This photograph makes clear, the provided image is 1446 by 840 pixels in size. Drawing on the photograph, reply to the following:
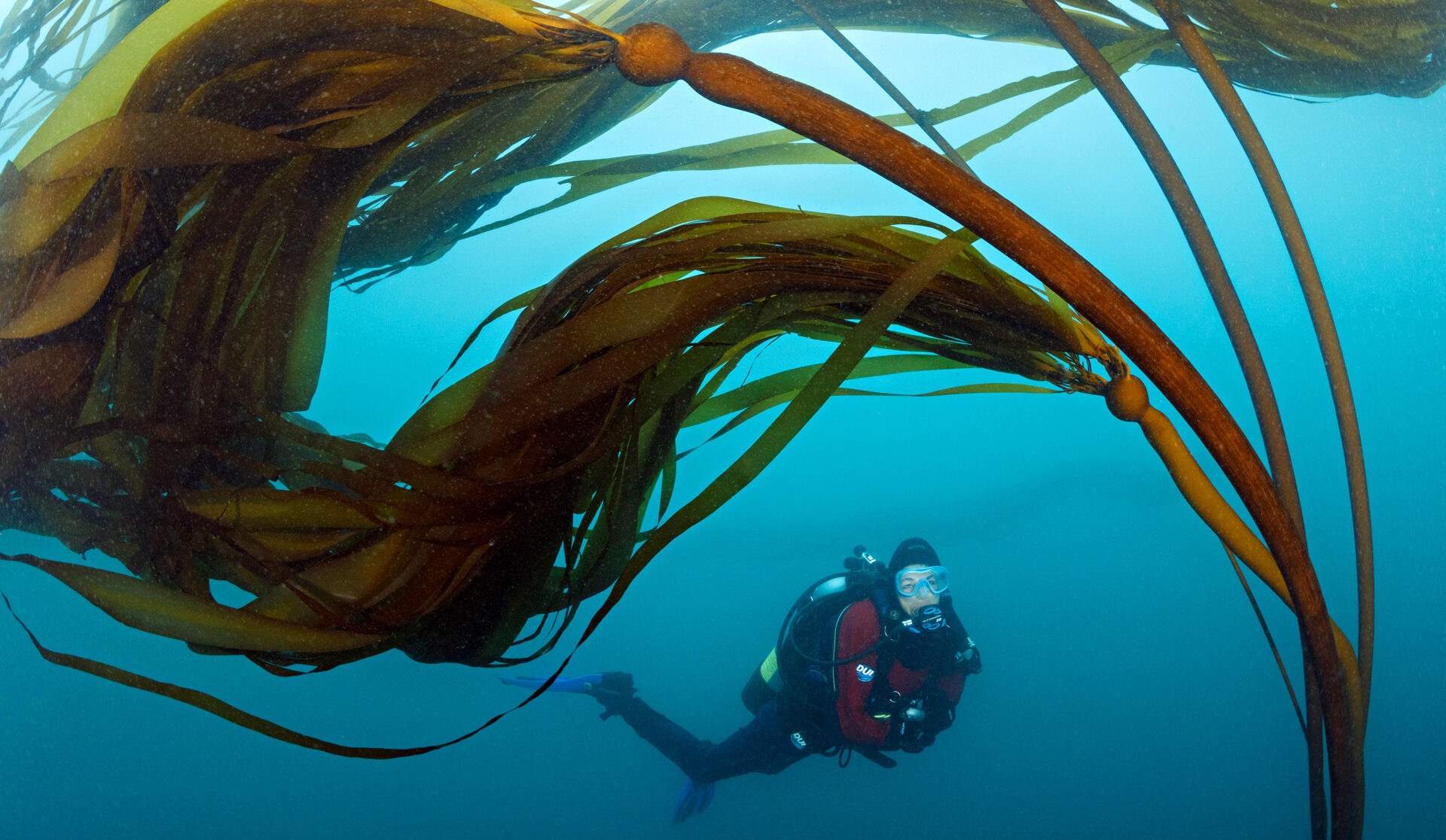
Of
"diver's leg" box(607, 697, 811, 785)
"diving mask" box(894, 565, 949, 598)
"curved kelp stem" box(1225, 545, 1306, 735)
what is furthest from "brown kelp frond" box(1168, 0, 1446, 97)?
"diver's leg" box(607, 697, 811, 785)

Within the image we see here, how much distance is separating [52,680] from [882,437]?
85.4ft

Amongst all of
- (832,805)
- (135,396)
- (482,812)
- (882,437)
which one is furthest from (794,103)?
(482,812)

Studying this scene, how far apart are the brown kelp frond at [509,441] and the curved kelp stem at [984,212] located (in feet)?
0.14

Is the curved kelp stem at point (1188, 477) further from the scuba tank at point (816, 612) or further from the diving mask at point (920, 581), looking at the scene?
the scuba tank at point (816, 612)

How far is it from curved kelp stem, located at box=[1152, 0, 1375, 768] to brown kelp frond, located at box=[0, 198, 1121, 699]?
1.05 ft

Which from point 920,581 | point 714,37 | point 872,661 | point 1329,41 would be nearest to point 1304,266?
point 1329,41

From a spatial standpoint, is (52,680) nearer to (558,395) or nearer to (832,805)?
(832,805)

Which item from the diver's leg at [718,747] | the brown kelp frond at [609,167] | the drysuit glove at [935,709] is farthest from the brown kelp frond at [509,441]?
the diver's leg at [718,747]

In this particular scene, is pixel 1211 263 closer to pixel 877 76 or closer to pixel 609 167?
pixel 877 76

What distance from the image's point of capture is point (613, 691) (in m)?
5.54

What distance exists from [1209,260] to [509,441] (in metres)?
0.71

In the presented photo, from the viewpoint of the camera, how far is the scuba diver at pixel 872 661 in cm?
399

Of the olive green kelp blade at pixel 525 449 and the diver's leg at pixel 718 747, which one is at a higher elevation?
the olive green kelp blade at pixel 525 449

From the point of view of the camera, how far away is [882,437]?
17797 millimetres
